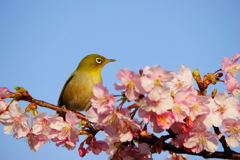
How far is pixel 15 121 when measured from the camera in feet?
10.8

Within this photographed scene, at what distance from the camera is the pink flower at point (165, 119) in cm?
254

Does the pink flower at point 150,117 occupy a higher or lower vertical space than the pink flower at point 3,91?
higher

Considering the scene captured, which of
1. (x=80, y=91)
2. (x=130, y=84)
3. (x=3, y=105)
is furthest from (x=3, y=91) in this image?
(x=80, y=91)

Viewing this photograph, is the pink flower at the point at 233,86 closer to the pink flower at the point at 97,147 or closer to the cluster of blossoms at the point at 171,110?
the cluster of blossoms at the point at 171,110

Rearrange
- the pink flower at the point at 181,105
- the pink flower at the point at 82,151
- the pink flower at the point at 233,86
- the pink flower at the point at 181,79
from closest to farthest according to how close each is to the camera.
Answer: the pink flower at the point at 181,105, the pink flower at the point at 181,79, the pink flower at the point at 233,86, the pink flower at the point at 82,151

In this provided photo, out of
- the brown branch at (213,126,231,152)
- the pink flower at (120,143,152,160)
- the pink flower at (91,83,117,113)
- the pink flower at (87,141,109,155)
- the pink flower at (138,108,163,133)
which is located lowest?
the pink flower at (87,141,109,155)

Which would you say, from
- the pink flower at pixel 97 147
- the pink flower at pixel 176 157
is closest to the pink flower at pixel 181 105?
the pink flower at pixel 97 147

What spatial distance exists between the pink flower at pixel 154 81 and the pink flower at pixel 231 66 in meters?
1.10

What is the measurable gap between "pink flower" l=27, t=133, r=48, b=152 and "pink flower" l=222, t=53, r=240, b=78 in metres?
2.40

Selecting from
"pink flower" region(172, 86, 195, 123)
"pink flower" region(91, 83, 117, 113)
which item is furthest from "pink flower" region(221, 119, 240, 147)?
"pink flower" region(91, 83, 117, 113)

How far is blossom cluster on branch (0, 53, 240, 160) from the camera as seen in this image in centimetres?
248

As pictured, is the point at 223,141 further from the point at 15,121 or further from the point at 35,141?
the point at 15,121

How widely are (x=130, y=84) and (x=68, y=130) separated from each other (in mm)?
1187

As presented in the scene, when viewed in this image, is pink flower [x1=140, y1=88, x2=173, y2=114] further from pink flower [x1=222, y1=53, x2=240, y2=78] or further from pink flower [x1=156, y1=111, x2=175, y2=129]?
pink flower [x1=222, y1=53, x2=240, y2=78]
